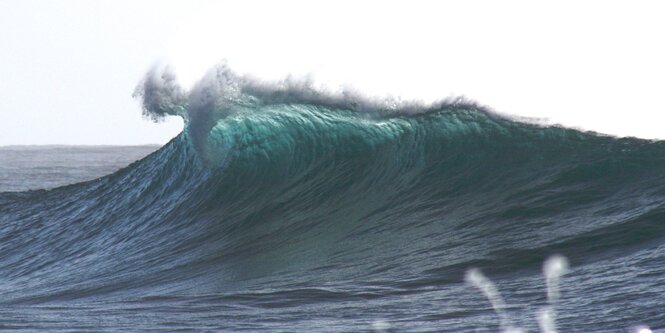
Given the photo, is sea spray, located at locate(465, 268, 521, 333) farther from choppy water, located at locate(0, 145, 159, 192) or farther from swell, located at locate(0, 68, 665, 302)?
choppy water, located at locate(0, 145, 159, 192)

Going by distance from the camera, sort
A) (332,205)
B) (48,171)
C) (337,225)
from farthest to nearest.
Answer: (48,171), (332,205), (337,225)

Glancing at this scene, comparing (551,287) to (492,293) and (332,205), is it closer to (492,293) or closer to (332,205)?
(492,293)

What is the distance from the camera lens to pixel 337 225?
10.3 meters

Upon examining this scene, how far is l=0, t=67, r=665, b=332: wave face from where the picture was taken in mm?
6699

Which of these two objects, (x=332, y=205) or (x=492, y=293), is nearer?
(x=492, y=293)

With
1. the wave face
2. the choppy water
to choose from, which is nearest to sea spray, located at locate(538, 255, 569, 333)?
the wave face

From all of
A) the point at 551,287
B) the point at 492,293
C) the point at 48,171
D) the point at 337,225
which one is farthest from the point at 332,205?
the point at 48,171

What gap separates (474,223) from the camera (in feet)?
30.9

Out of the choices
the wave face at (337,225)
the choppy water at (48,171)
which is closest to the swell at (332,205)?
the wave face at (337,225)

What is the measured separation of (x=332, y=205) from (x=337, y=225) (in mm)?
779

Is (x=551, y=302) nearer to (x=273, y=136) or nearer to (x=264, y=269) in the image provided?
(x=264, y=269)

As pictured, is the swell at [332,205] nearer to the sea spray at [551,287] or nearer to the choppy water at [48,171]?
the sea spray at [551,287]

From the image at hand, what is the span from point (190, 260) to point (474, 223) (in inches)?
110

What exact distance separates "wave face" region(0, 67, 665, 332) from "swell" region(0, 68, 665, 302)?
1.1 inches
